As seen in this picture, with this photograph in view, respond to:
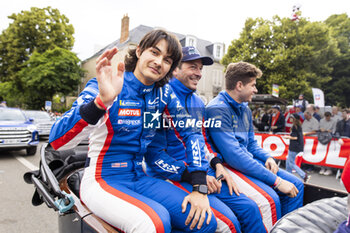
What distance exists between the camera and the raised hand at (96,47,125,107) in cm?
121

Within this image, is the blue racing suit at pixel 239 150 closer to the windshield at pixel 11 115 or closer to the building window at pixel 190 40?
the windshield at pixel 11 115

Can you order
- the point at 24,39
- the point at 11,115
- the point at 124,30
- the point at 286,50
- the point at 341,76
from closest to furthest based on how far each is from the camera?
1. the point at 11,115
2. the point at 286,50
3. the point at 124,30
4. the point at 341,76
5. the point at 24,39

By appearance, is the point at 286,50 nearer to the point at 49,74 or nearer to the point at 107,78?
the point at 107,78

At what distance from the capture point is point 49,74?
992 inches

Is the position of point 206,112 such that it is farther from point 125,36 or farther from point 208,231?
point 125,36

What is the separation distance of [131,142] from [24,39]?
110 feet

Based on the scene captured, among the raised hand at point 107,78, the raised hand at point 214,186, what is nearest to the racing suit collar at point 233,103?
the raised hand at point 214,186

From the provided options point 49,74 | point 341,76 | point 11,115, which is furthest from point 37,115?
point 341,76

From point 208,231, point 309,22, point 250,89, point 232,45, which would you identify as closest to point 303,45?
point 309,22

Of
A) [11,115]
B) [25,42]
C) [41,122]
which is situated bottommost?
[41,122]

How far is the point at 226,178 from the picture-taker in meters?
1.98

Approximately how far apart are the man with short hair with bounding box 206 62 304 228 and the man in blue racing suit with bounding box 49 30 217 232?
0.46m

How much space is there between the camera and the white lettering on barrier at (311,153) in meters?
7.03

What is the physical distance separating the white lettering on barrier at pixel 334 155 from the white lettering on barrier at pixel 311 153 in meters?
0.13
